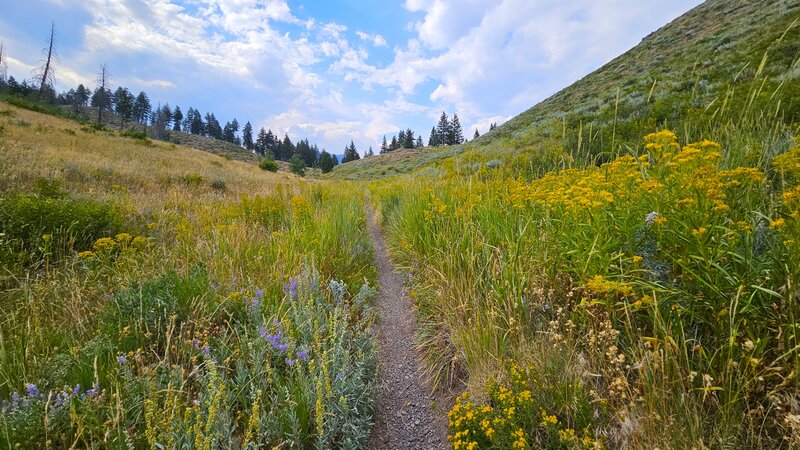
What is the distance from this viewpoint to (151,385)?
163cm

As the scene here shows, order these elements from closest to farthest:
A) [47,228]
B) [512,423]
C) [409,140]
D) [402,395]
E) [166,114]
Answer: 1. [512,423]
2. [402,395]
3. [47,228]
4. [409,140]
5. [166,114]

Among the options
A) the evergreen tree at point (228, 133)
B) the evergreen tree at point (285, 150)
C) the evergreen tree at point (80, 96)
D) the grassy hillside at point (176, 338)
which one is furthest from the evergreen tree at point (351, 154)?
the grassy hillside at point (176, 338)

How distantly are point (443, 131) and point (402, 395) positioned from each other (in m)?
79.5

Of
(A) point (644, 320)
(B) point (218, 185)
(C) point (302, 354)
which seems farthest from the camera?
(B) point (218, 185)

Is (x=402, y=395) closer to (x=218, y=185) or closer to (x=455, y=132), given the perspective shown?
(x=218, y=185)

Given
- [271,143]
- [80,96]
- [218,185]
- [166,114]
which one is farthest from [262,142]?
[218,185]

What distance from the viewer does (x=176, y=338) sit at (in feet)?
6.86

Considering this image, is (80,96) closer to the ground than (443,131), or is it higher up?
higher up

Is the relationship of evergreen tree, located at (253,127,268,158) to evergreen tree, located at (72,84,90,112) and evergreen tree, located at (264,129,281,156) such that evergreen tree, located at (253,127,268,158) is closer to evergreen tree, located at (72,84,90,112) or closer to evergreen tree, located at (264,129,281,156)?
evergreen tree, located at (264,129,281,156)

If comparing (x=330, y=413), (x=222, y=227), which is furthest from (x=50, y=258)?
(x=330, y=413)

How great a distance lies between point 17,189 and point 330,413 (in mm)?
7350

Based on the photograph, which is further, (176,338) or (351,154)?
(351,154)

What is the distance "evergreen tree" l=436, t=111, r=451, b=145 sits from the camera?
76281mm

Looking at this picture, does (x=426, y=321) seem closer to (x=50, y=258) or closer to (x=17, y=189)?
(x=50, y=258)
